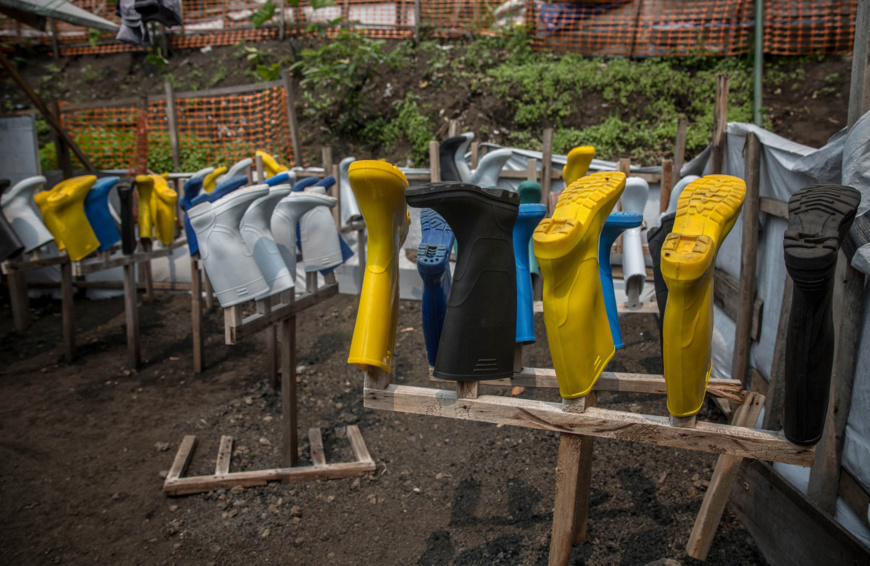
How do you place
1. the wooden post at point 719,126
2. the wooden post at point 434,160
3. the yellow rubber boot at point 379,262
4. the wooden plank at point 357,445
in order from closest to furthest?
the yellow rubber boot at point 379,262, the wooden plank at point 357,445, the wooden post at point 719,126, the wooden post at point 434,160

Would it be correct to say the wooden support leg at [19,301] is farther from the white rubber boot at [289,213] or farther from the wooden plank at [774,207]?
the wooden plank at [774,207]

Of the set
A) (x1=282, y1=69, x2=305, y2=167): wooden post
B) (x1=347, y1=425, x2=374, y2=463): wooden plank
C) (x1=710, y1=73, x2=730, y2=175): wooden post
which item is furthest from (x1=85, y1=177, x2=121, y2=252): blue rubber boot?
(x1=710, y1=73, x2=730, y2=175): wooden post

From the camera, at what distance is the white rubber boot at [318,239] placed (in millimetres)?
3551

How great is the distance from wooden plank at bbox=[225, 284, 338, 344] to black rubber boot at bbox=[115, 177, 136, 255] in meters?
2.12

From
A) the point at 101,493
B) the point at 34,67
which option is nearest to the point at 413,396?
the point at 101,493

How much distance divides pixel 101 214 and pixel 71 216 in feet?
0.84

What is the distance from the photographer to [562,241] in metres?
1.61

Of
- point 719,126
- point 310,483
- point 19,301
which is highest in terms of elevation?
point 719,126

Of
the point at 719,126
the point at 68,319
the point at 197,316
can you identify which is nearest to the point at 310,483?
the point at 197,316

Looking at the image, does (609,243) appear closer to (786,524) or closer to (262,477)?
(786,524)

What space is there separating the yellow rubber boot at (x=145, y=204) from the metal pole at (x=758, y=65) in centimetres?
722

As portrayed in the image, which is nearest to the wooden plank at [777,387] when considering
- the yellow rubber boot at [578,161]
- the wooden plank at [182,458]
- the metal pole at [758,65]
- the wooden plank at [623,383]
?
the wooden plank at [623,383]

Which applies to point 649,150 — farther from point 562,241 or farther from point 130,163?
point 130,163

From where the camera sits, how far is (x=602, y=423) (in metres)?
1.82
